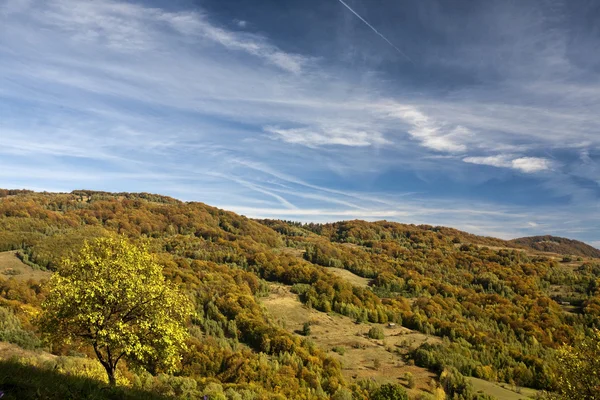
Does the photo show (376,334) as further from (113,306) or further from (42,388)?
(42,388)

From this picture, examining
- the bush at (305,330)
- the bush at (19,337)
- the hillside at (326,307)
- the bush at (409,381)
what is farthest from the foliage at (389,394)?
the bush at (19,337)

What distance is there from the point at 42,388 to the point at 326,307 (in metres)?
68.0

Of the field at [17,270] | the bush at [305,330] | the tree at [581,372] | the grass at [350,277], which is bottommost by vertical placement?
the bush at [305,330]

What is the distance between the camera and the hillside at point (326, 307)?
36281 millimetres

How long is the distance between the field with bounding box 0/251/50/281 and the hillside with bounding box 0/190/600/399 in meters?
0.54

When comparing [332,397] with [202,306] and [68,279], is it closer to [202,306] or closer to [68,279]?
[68,279]

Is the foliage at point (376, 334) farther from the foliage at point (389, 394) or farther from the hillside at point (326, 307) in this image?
the foliage at point (389, 394)

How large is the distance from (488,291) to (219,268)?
7313 centimetres

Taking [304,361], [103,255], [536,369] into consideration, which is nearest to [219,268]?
[304,361]

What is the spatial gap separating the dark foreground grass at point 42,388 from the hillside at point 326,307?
0.40 metres

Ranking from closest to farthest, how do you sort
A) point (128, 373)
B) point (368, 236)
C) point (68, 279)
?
1. point (68, 279)
2. point (128, 373)
3. point (368, 236)

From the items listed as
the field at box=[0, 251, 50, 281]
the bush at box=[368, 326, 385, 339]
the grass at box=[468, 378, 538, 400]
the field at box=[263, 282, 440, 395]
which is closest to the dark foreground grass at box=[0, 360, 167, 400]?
the field at box=[263, 282, 440, 395]

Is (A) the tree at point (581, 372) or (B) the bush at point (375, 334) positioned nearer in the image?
(A) the tree at point (581, 372)

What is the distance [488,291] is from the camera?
97938mm
